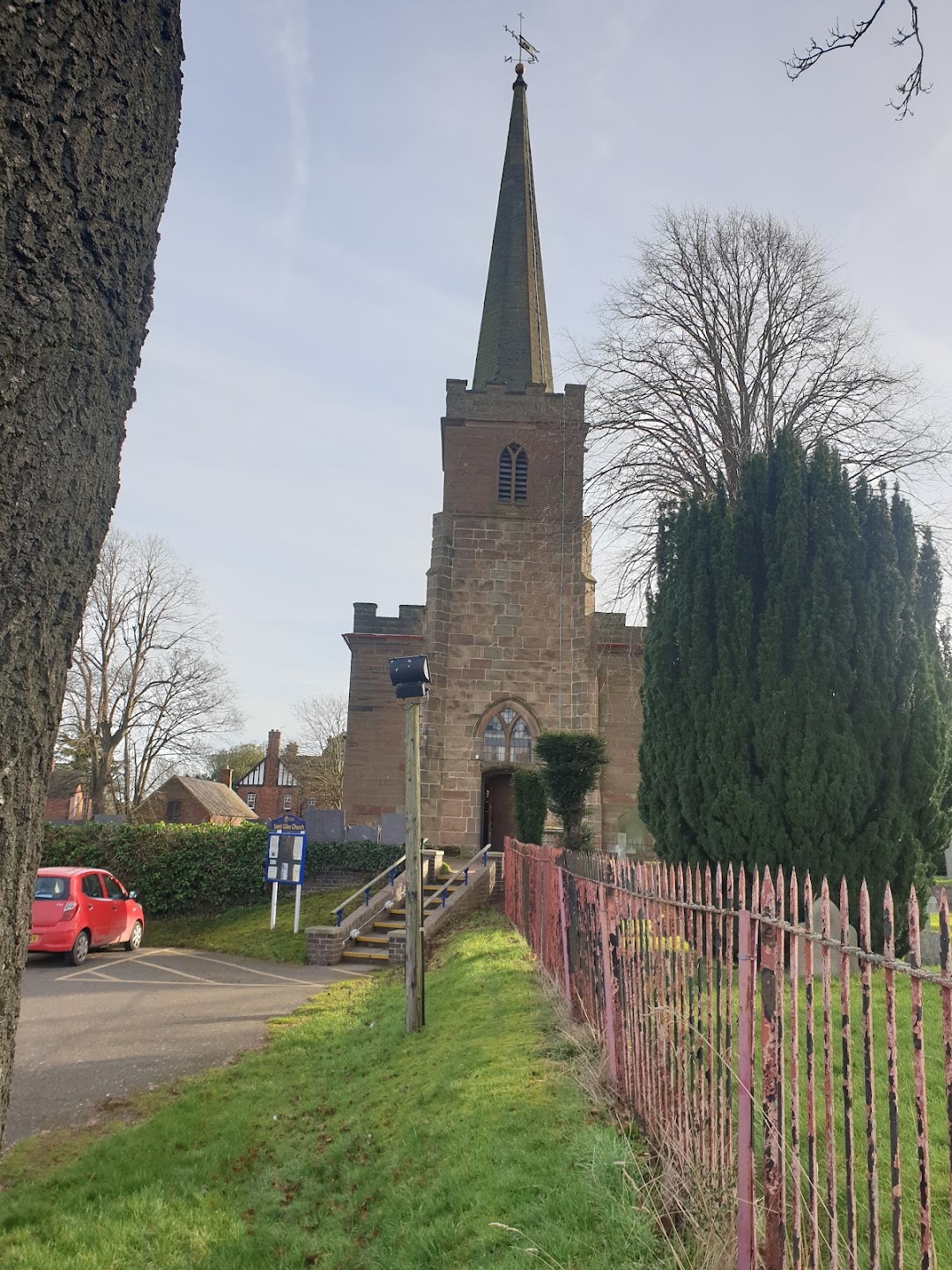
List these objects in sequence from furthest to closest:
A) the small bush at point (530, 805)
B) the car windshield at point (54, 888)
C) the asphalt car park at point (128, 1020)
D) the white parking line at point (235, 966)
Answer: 1. the small bush at point (530, 805)
2. the car windshield at point (54, 888)
3. the white parking line at point (235, 966)
4. the asphalt car park at point (128, 1020)

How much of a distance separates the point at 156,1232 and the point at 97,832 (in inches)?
650

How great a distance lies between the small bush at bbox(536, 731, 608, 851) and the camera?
1723cm

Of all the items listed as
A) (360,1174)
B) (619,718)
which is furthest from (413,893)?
(619,718)

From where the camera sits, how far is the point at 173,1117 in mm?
6559

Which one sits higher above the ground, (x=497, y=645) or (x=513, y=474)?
(x=513, y=474)

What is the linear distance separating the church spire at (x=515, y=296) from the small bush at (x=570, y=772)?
12.3 m

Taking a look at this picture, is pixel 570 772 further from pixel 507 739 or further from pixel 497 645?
pixel 497 645

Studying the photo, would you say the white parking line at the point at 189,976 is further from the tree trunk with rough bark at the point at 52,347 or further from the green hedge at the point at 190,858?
the tree trunk with rough bark at the point at 52,347

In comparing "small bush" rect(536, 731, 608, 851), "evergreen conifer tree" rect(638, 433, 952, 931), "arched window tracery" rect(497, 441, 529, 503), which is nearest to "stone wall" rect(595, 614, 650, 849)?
"arched window tracery" rect(497, 441, 529, 503)

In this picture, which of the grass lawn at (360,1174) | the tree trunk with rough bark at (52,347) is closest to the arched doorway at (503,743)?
the grass lawn at (360,1174)

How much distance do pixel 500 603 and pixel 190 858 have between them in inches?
404

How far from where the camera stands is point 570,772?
56.5ft

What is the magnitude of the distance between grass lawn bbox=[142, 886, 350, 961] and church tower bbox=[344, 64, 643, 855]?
12.5 ft

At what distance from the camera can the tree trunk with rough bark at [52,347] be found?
80.1 inches
